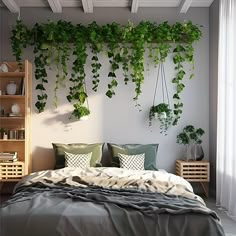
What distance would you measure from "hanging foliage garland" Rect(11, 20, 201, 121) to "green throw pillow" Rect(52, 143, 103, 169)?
1.86ft

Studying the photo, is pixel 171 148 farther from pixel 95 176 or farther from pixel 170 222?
pixel 170 222

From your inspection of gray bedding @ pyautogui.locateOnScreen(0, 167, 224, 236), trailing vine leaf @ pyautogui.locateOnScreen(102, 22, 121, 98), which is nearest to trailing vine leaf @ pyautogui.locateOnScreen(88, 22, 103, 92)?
trailing vine leaf @ pyautogui.locateOnScreen(102, 22, 121, 98)

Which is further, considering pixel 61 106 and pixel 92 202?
pixel 61 106

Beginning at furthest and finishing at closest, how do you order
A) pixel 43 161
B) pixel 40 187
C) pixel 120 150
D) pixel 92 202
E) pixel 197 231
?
pixel 43 161
pixel 120 150
pixel 40 187
pixel 92 202
pixel 197 231

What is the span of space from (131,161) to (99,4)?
2.56 metres

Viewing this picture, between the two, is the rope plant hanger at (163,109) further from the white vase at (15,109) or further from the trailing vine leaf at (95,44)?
the white vase at (15,109)

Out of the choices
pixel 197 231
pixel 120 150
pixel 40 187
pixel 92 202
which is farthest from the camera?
pixel 120 150

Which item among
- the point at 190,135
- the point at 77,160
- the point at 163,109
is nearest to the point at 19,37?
the point at 77,160

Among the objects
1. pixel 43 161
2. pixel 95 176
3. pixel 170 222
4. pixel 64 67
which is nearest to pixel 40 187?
pixel 95 176

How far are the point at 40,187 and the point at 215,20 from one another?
364 centimetres

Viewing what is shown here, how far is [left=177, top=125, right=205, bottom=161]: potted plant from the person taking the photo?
212 inches

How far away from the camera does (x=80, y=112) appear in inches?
211

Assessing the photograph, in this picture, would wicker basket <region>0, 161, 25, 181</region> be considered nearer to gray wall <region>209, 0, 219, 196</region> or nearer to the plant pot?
the plant pot

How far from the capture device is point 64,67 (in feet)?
17.6
